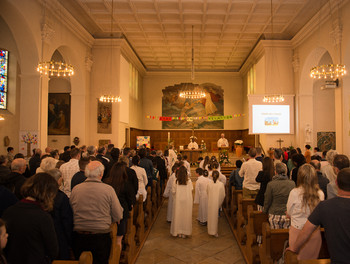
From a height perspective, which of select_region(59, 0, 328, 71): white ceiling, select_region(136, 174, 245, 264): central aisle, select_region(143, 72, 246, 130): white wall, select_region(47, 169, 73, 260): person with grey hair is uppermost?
select_region(59, 0, 328, 71): white ceiling

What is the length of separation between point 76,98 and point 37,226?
1365 cm

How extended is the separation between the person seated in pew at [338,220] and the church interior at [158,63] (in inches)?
152

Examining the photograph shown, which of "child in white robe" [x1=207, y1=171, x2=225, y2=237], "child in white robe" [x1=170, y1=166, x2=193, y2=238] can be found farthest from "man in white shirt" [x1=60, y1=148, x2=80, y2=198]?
"child in white robe" [x1=207, y1=171, x2=225, y2=237]

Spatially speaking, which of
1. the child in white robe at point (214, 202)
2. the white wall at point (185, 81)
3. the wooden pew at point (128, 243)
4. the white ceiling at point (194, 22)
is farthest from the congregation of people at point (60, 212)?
the white wall at point (185, 81)

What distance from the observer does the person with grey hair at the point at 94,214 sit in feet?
10.3

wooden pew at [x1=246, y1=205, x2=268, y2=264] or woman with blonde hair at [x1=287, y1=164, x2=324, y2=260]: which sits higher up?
woman with blonde hair at [x1=287, y1=164, x2=324, y2=260]

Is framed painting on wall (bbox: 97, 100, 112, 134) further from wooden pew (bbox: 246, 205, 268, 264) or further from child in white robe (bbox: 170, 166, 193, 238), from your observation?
wooden pew (bbox: 246, 205, 268, 264)

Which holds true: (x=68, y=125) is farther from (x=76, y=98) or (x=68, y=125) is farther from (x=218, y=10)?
(x=218, y=10)

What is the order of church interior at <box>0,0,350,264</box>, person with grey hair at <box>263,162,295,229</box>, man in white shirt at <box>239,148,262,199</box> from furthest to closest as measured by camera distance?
1. church interior at <box>0,0,350,264</box>
2. man in white shirt at <box>239,148,262,199</box>
3. person with grey hair at <box>263,162,295,229</box>

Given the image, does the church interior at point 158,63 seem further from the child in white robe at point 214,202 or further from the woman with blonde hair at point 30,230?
the woman with blonde hair at point 30,230

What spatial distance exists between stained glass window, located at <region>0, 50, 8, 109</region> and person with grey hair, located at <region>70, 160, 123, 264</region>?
11.6m

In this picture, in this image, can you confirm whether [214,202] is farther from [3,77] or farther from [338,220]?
[3,77]

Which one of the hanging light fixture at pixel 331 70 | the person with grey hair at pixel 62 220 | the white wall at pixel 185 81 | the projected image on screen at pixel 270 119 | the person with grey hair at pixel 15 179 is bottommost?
the person with grey hair at pixel 62 220

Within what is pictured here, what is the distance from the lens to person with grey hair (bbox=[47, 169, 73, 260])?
2.98 metres
